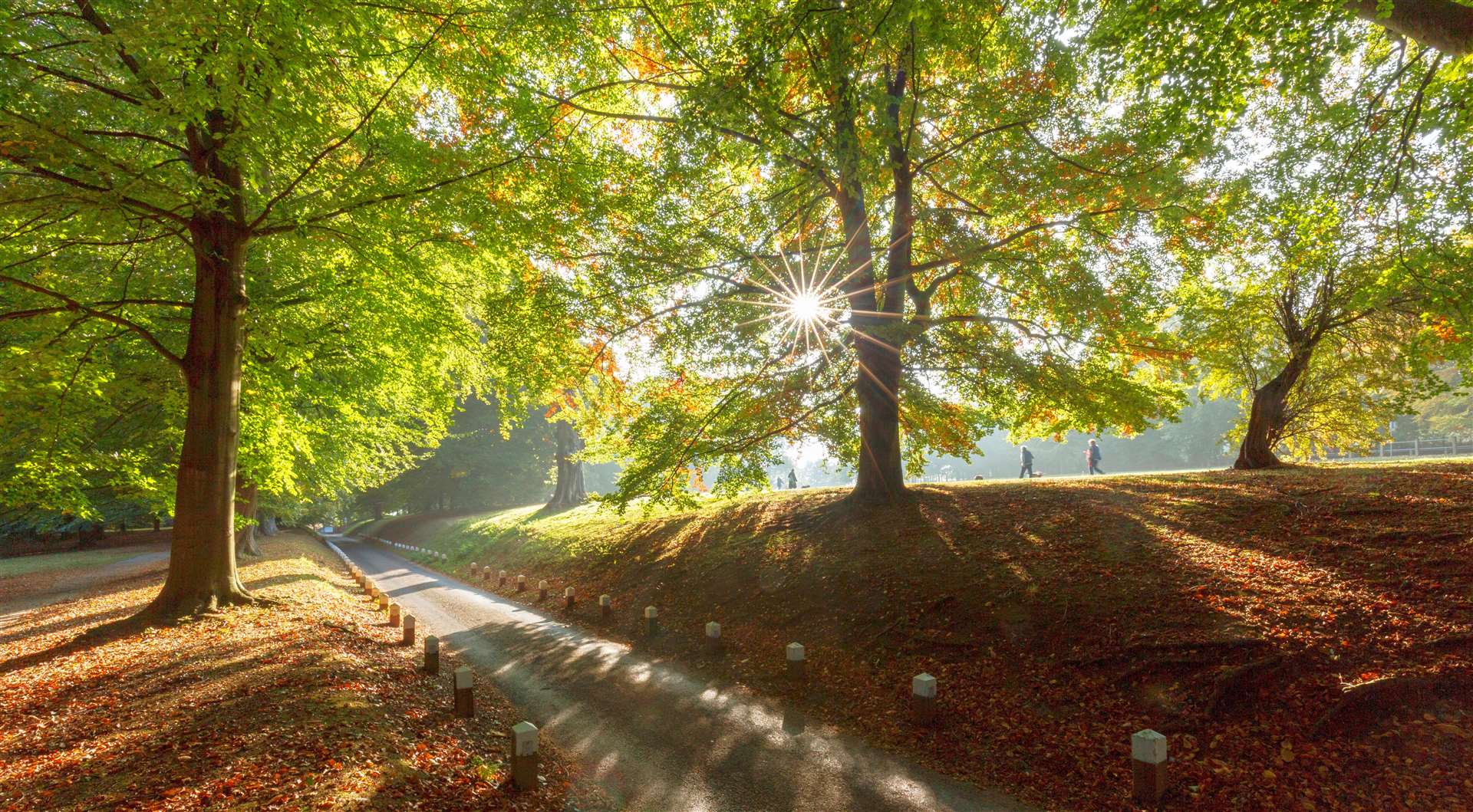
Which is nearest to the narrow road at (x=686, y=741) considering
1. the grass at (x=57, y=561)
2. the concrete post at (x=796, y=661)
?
the concrete post at (x=796, y=661)

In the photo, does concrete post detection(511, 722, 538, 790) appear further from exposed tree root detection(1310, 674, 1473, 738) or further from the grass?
the grass

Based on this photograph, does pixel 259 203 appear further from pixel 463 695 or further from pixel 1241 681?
pixel 1241 681

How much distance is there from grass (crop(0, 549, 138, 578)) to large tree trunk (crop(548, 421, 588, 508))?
16641 millimetres

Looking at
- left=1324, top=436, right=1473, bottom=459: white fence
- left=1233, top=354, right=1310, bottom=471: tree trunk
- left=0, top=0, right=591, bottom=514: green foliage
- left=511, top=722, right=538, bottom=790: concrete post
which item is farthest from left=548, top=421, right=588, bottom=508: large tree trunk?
left=1324, top=436, right=1473, bottom=459: white fence

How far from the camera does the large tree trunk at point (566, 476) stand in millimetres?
29609

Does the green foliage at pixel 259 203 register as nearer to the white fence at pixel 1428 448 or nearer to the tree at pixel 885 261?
the tree at pixel 885 261

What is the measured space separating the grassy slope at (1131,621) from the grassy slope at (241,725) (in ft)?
12.7

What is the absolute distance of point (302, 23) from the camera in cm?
668

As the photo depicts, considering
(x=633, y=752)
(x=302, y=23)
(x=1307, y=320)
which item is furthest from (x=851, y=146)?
(x=1307, y=320)

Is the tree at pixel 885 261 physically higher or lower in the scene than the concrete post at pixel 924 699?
higher

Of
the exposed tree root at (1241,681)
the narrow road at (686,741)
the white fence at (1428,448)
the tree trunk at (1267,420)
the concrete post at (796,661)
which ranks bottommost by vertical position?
the narrow road at (686,741)

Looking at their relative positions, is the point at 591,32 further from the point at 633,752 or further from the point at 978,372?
the point at 633,752

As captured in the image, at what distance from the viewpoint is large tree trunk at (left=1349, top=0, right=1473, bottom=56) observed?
222 inches

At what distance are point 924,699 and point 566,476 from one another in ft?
87.5
